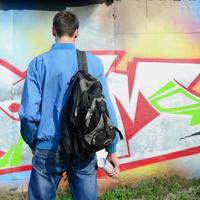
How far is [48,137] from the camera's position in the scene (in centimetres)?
339

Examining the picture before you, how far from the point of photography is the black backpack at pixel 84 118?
3.29 m

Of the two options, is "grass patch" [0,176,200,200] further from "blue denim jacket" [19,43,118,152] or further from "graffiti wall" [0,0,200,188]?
"blue denim jacket" [19,43,118,152]

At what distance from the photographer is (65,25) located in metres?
3.43

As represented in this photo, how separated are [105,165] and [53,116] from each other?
1.61 feet

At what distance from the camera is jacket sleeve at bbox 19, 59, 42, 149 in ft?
11.0

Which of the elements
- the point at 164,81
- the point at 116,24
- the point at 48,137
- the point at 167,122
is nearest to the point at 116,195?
the point at 167,122

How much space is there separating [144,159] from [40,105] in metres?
3.10

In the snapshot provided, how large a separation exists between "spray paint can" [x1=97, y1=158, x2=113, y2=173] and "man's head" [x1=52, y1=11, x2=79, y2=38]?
2.85ft

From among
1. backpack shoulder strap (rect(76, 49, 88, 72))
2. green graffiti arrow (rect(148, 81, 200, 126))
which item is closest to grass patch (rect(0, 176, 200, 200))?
green graffiti arrow (rect(148, 81, 200, 126))

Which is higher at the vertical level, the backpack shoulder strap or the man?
the backpack shoulder strap

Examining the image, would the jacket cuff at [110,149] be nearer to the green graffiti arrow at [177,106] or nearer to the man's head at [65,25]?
the man's head at [65,25]

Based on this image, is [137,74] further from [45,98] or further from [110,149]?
[45,98]

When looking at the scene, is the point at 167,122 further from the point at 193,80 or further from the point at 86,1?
the point at 86,1

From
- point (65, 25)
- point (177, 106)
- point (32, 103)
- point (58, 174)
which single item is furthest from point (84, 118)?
point (177, 106)
